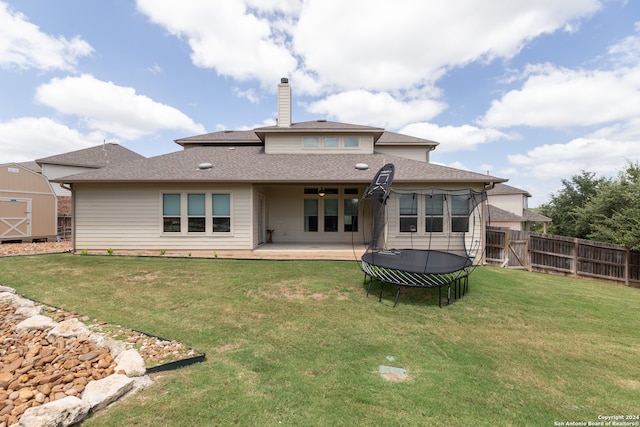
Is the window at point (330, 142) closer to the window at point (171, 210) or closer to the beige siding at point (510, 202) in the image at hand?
the window at point (171, 210)

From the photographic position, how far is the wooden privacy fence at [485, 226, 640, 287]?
8.77 m

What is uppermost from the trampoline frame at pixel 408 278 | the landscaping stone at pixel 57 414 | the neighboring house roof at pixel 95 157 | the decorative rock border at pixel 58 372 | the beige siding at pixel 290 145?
the neighboring house roof at pixel 95 157

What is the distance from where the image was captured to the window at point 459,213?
955 centimetres

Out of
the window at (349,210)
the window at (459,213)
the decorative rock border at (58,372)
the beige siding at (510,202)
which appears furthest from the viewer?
the beige siding at (510,202)

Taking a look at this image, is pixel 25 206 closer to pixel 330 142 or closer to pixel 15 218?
pixel 15 218

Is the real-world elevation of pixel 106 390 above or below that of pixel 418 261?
below

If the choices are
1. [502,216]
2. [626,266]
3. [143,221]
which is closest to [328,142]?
[143,221]

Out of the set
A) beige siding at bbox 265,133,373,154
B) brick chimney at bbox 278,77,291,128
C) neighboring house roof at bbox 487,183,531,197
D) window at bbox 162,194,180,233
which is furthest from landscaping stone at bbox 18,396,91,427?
neighboring house roof at bbox 487,183,531,197

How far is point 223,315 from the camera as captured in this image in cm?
465

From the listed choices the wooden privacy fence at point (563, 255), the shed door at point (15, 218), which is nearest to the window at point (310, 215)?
the wooden privacy fence at point (563, 255)

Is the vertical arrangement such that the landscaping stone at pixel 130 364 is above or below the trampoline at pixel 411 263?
below

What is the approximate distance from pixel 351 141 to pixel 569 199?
2677 centimetres

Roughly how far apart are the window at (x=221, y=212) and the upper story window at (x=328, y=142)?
513 cm

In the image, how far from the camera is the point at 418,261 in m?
6.73
